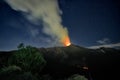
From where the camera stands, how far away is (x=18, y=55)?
38562 mm

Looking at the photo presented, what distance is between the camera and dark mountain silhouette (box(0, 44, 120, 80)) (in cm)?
6321

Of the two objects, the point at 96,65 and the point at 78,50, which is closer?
the point at 96,65

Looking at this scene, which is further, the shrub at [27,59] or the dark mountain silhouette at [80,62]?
the dark mountain silhouette at [80,62]

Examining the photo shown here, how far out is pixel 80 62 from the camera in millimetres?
85062

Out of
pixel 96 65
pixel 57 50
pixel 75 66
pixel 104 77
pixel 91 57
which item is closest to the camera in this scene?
pixel 104 77

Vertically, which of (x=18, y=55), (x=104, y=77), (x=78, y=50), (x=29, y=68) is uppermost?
(x=78, y=50)

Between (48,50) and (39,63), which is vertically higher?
(48,50)

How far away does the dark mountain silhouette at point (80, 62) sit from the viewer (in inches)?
2489

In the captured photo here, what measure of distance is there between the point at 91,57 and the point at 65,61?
1692 centimetres

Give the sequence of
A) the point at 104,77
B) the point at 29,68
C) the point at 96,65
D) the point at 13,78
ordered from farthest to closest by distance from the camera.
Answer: the point at 96,65 < the point at 104,77 < the point at 29,68 < the point at 13,78

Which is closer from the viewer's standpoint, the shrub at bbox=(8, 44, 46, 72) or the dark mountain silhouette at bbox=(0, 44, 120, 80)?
the shrub at bbox=(8, 44, 46, 72)

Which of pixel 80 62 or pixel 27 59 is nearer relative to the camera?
pixel 27 59

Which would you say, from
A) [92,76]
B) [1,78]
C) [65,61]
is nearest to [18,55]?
[1,78]

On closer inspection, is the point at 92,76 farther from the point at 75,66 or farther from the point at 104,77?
the point at 75,66
